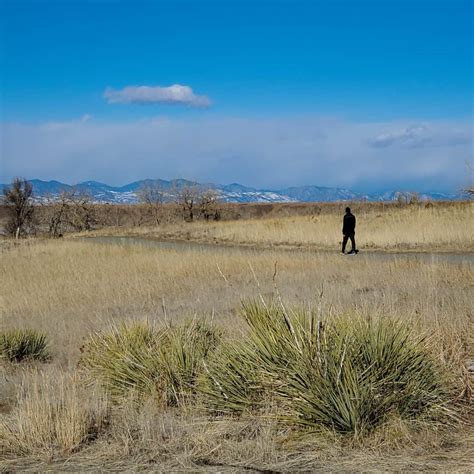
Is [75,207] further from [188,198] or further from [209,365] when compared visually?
[209,365]

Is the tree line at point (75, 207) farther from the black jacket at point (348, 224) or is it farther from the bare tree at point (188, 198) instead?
the black jacket at point (348, 224)

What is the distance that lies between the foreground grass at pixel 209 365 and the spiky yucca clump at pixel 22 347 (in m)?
0.29

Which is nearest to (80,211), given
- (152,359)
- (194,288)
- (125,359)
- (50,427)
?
(194,288)

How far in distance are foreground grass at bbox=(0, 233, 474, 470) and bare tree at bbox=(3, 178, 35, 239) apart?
29595mm

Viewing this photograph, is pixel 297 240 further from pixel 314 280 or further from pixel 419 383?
pixel 419 383

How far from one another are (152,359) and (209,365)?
0.81 meters

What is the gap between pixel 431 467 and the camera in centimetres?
399

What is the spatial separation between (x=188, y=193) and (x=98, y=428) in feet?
170

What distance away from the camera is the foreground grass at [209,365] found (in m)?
4.39

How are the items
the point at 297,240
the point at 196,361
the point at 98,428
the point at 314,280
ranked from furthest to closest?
the point at 297,240, the point at 314,280, the point at 196,361, the point at 98,428

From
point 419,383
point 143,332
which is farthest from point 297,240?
point 419,383

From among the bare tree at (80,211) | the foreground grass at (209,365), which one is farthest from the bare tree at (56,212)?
the foreground grass at (209,365)

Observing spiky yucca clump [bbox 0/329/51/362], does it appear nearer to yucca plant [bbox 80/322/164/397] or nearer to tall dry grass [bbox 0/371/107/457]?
yucca plant [bbox 80/322/164/397]

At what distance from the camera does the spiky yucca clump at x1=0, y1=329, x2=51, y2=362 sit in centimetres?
910
